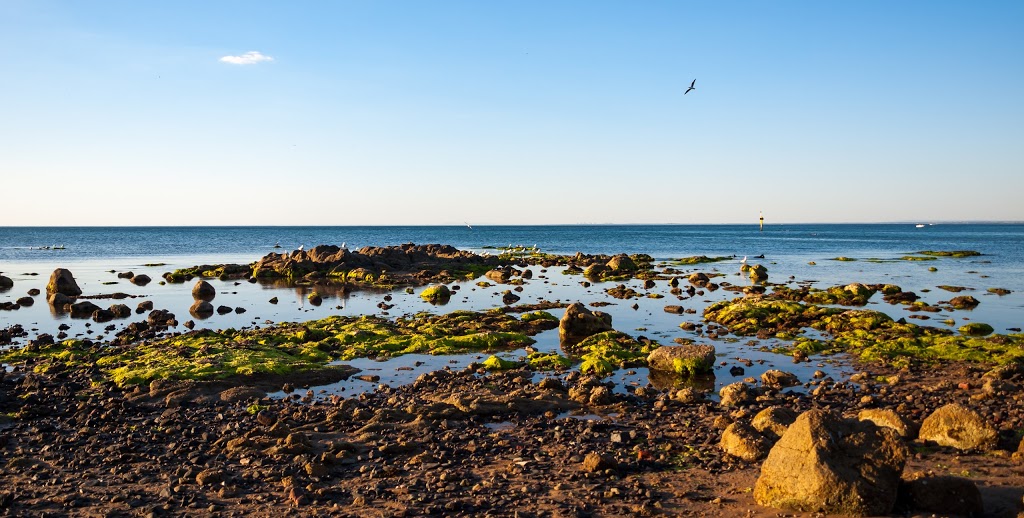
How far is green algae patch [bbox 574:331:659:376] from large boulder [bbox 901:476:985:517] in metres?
10.6

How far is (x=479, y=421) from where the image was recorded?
48.5 feet

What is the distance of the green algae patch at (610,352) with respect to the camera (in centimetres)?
2020

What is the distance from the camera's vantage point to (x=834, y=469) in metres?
9.41

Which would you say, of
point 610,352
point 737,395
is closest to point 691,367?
point 610,352

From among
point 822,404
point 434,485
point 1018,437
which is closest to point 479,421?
point 434,485

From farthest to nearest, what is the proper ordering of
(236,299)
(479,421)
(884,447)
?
1. (236,299)
2. (479,421)
3. (884,447)

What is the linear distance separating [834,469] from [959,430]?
14.5 feet

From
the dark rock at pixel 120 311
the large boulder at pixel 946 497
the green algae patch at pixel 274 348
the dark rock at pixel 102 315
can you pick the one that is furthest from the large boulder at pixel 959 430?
the dark rock at pixel 120 311

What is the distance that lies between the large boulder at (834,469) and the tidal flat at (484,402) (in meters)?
0.07

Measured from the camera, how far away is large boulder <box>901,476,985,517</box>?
9.23 m

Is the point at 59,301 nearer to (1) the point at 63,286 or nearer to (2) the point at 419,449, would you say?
(1) the point at 63,286

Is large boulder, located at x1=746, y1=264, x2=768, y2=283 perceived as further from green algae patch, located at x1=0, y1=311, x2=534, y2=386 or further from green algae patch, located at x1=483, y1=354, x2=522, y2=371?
green algae patch, located at x1=483, y1=354, x2=522, y2=371

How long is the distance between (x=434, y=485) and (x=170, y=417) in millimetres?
Result: 7537

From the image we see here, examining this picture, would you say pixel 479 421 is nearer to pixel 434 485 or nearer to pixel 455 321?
pixel 434 485
